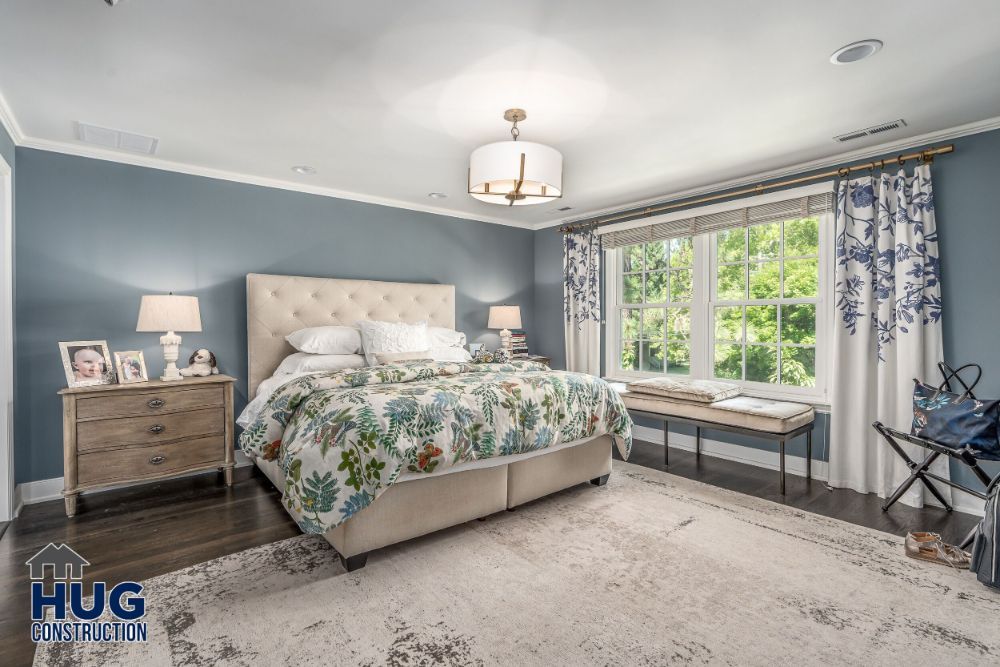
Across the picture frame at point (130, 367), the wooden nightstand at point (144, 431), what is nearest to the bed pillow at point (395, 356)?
the wooden nightstand at point (144, 431)

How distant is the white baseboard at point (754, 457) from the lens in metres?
2.96

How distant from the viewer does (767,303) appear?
13.2 feet

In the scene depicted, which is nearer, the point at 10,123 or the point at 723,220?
the point at 10,123

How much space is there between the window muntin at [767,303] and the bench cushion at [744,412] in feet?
1.20

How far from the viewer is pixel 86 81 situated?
2350 mm

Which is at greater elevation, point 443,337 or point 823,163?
point 823,163

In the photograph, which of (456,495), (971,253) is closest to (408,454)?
(456,495)

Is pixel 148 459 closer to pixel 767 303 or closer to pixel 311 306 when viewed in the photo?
pixel 311 306

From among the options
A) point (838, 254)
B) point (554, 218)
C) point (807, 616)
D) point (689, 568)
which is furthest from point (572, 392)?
point (554, 218)

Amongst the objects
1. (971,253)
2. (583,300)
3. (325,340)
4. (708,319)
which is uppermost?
(971,253)

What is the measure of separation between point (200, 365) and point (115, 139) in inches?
60.0

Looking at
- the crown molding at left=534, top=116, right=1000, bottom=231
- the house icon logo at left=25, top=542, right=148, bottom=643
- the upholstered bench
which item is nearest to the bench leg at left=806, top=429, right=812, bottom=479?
the upholstered bench

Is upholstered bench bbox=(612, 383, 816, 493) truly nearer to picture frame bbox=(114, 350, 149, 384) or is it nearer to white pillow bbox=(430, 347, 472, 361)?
white pillow bbox=(430, 347, 472, 361)

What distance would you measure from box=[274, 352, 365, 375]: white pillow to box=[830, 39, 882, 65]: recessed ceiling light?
11.2ft
